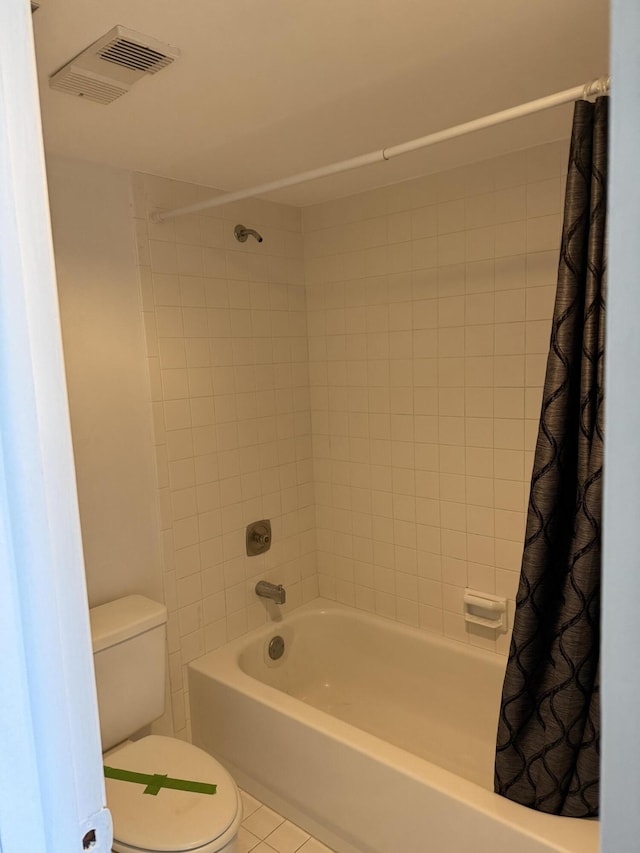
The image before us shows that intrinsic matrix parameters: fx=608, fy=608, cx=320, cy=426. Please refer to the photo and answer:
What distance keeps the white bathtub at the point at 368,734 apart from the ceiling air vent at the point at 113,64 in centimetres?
193

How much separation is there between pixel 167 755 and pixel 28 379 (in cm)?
171

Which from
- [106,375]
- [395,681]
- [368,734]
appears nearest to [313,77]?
[106,375]

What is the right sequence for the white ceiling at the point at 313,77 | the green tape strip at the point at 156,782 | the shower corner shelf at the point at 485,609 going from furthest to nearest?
the shower corner shelf at the point at 485,609
the green tape strip at the point at 156,782
the white ceiling at the point at 313,77

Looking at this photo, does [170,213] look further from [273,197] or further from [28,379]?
[28,379]

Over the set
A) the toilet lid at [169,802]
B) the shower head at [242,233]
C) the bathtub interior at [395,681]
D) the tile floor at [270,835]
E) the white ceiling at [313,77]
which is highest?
the white ceiling at [313,77]

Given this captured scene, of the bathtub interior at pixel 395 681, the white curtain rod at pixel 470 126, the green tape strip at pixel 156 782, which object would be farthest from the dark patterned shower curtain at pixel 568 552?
the green tape strip at pixel 156 782

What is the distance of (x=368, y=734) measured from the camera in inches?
75.9

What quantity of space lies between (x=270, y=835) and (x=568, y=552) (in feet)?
4.82

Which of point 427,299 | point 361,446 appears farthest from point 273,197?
point 361,446

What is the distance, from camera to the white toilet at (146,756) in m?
1.62

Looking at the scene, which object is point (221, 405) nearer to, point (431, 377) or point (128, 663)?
point (431, 377)

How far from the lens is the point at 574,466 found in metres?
1.45

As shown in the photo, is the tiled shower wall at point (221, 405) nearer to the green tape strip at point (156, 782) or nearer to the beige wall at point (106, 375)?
the beige wall at point (106, 375)

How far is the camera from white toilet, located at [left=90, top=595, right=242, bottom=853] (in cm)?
162
